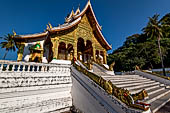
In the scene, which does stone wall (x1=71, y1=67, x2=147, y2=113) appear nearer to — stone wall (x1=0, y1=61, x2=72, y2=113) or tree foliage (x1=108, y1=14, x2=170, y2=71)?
stone wall (x1=0, y1=61, x2=72, y2=113)

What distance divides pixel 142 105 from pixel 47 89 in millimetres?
4121

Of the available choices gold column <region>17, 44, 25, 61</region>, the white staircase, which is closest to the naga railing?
the white staircase

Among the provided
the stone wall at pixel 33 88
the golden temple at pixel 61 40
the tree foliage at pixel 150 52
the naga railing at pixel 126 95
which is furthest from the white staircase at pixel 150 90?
the tree foliage at pixel 150 52

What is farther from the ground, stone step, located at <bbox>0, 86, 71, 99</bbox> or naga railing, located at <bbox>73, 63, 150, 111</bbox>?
naga railing, located at <bbox>73, 63, 150, 111</bbox>

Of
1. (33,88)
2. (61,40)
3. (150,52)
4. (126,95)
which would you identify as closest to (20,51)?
(61,40)

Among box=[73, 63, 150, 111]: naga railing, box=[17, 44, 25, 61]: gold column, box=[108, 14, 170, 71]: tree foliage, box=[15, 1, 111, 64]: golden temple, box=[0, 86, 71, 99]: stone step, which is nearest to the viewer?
box=[73, 63, 150, 111]: naga railing

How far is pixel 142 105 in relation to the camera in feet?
7.30

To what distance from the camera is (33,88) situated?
3.91 meters

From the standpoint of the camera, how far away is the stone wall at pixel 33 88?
11.3 feet

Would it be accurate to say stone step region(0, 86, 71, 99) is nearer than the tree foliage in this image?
Yes

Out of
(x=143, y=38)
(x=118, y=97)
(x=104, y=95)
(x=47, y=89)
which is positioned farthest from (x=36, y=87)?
(x=143, y=38)

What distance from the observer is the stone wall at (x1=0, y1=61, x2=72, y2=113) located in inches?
136

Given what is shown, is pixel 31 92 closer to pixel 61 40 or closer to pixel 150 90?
pixel 61 40

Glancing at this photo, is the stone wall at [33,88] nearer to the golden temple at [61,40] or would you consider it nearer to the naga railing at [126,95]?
the naga railing at [126,95]
